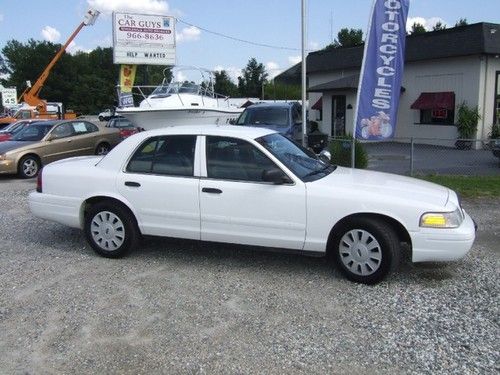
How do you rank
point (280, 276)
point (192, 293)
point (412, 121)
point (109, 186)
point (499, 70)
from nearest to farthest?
1. point (192, 293)
2. point (280, 276)
3. point (109, 186)
4. point (499, 70)
5. point (412, 121)

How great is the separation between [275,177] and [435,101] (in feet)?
62.1

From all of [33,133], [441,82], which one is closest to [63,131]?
[33,133]

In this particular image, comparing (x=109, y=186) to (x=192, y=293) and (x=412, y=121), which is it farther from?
(x=412, y=121)

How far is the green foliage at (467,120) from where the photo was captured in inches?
800

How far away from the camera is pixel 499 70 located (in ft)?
67.5

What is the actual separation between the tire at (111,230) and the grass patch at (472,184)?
6.62m

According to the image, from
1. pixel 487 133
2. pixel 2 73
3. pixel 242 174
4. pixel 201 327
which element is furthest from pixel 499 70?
pixel 2 73

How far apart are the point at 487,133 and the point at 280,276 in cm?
1862

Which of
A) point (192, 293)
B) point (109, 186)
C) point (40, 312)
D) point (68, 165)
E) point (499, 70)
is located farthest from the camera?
point (499, 70)

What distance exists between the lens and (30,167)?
43.4 ft

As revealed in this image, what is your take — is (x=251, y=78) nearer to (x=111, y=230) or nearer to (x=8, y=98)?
(x=8, y=98)

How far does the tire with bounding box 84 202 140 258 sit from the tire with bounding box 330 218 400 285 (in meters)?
2.31

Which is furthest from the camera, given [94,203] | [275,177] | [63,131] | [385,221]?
[63,131]

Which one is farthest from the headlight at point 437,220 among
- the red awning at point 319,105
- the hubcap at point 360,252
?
the red awning at point 319,105
